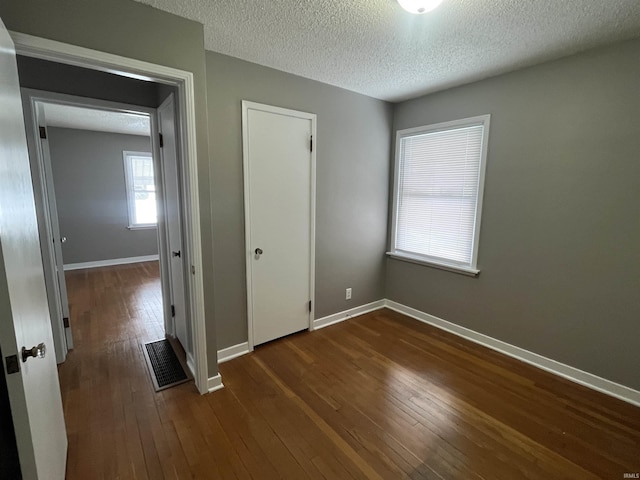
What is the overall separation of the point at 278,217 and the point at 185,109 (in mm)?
1164

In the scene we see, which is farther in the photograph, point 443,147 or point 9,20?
point 443,147

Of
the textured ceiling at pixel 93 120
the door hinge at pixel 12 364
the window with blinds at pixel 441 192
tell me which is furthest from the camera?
the textured ceiling at pixel 93 120

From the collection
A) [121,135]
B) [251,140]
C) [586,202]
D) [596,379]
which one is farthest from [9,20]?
[121,135]

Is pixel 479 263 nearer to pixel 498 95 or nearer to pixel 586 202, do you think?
pixel 586 202

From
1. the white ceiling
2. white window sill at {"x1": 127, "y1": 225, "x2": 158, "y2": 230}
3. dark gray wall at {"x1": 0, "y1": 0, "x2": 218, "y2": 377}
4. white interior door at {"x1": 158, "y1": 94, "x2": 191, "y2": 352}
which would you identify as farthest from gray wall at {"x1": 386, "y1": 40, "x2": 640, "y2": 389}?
white window sill at {"x1": 127, "y1": 225, "x2": 158, "y2": 230}

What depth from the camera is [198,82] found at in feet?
6.22

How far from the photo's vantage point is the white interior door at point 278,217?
2.54m

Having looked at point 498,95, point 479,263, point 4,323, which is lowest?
point 479,263

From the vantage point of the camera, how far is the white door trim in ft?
4.75

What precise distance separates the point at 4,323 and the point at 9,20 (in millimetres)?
1433

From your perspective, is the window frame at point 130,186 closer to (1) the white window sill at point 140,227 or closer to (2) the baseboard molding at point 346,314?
(1) the white window sill at point 140,227

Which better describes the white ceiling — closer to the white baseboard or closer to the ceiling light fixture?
the ceiling light fixture

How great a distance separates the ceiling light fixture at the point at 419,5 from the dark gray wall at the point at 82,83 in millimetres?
2172

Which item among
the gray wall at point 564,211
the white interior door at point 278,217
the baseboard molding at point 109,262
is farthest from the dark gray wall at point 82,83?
the baseboard molding at point 109,262
